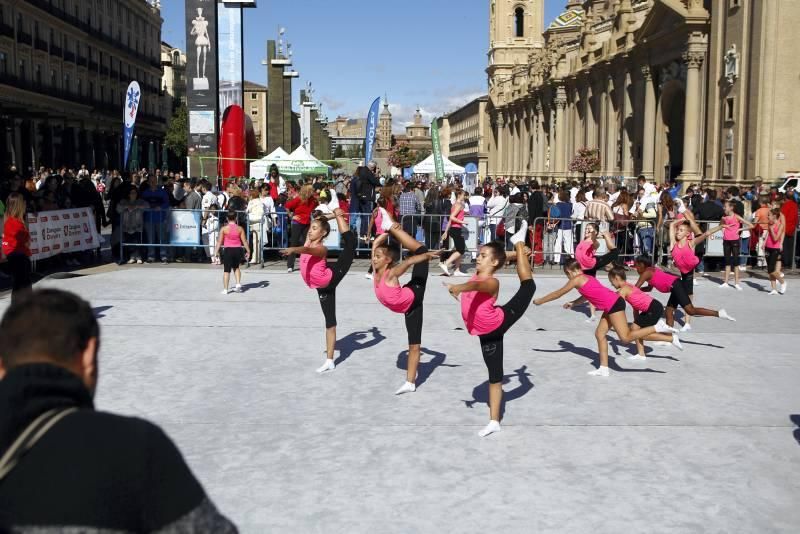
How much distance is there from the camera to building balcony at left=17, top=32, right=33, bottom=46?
49.3 metres

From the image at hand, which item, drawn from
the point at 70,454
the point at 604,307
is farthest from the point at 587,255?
the point at 70,454

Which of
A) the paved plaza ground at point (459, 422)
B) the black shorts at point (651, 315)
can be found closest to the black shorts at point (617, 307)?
the black shorts at point (651, 315)

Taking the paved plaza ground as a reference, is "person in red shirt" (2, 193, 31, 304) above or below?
above

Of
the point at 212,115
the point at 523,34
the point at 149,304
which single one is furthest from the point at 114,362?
the point at 523,34

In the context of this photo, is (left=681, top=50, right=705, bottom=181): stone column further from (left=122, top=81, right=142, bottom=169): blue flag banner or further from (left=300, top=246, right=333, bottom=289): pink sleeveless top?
(left=300, top=246, right=333, bottom=289): pink sleeveless top

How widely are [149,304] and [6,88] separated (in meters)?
39.1

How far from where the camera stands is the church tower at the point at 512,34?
318 feet

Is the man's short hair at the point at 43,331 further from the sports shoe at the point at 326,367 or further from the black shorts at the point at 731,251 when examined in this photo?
the black shorts at the point at 731,251

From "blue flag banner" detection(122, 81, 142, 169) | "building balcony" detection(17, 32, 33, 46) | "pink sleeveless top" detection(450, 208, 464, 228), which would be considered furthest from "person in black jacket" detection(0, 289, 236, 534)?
"building balcony" detection(17, 32, 33, 46)

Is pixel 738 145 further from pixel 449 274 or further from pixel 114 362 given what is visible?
pixel 114 362

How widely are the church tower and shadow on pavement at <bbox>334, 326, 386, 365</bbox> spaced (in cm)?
8824

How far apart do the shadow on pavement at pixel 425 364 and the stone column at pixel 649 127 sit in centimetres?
3450

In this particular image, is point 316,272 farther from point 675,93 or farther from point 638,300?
point 675,93

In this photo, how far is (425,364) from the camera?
31.5 feet
